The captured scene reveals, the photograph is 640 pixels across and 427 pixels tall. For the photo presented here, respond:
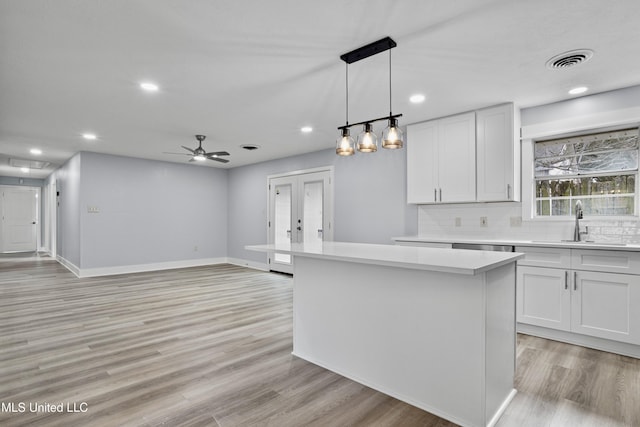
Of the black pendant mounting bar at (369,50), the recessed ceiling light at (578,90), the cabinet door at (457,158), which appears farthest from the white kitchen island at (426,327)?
the recessed ceiling light at (578,90)

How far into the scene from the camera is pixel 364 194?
18.3 ft

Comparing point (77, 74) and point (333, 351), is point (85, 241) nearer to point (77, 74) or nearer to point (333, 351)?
point (77, 74)

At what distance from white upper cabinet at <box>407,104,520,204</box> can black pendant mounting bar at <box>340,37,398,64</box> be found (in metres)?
2.00

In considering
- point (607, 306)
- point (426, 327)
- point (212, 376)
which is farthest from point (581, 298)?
point (212, 376)

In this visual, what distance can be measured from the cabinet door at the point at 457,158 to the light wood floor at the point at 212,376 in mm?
1767

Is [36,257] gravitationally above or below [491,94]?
below

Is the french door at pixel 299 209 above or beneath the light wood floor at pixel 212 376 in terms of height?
above

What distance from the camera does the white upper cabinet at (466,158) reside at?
12.6ft

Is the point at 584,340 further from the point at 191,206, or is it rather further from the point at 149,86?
the point at 191,206

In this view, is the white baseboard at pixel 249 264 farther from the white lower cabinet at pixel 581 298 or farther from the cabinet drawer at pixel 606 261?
the cabinet drawer at pixel 606 261

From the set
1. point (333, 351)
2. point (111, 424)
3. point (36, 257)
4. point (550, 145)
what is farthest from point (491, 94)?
point (36, 257)

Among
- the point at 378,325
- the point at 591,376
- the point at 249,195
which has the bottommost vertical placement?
the point at 591,376

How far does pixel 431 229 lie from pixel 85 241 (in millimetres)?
6344

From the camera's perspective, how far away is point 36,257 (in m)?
9.65
